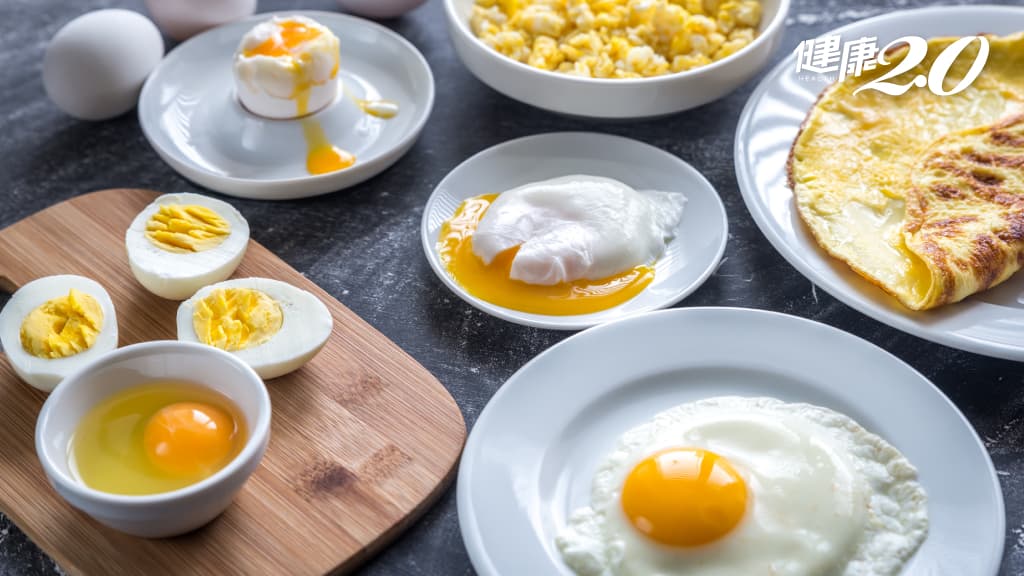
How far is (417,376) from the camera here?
6.83 ft

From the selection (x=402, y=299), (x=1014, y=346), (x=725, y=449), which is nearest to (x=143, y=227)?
(x=402, y=299)

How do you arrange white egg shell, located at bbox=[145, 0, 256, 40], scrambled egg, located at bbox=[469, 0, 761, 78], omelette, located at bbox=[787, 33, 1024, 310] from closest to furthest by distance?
omelette, located at bbox=[787, 33, 1024, 310] < scrambled egg, located at bbox=[469, 0, 761, 78] < white egg shell, located at bbox=[145, 0, 256, 40]

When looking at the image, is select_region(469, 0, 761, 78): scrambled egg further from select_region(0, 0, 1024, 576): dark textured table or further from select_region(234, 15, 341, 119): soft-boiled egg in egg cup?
select_region(234, 15, 341, 119): soft-boiled egg in egg cup

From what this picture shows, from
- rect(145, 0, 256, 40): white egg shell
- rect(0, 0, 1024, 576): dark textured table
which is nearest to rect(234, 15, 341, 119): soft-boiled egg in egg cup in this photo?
rect(0, 0, 1024, 576): dark textured table

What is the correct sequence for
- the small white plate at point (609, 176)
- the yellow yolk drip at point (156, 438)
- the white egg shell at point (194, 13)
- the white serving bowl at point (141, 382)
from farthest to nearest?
the white egg shell at point (194, 13)
the small white plate at point (609, 176)
the yellow yolk drip at point (156, 438)
the white serving bowl at point (141, 382)

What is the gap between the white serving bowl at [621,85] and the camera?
2541mm

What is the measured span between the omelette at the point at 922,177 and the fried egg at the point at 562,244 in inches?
15.1

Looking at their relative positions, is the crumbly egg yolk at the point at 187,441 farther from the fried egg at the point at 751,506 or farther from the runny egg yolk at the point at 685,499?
the runny egg yolk at the point at 685,499

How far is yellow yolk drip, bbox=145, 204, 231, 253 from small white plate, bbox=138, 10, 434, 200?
258 millimetres

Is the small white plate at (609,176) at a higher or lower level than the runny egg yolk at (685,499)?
lower

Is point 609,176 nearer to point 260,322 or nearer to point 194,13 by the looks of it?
point 260,322

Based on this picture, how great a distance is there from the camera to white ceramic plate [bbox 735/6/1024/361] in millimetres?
2016

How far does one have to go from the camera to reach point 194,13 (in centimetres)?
308

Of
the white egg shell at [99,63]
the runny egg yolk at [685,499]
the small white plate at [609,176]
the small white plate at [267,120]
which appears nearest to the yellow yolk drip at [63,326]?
the small white plate at [267,120]
